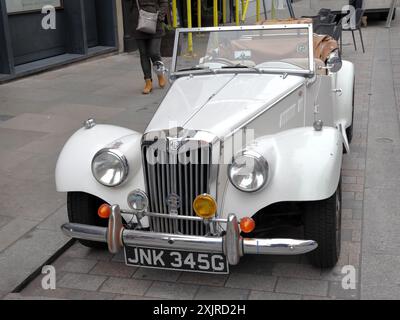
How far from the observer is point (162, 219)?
A: 3.67 metres

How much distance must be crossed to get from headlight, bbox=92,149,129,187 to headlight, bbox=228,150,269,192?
72 centimetres

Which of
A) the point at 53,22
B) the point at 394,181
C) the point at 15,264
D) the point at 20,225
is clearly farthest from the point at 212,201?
the point at 53,22

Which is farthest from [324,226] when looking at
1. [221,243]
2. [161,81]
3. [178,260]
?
[161,81]

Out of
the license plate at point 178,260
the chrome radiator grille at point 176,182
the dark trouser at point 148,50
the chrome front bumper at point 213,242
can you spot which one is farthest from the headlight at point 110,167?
the dark trouser at point 148,50

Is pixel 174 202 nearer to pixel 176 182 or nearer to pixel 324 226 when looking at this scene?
pixel 176 182

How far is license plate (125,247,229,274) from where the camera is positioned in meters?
3.45

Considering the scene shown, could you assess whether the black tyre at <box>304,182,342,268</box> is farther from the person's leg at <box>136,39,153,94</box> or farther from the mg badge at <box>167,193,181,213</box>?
the person's leg at <box>136,39,153,94</box>

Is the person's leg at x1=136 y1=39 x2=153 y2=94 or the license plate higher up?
the person's leg at x1=136 y1=39 x2=153 y2=94

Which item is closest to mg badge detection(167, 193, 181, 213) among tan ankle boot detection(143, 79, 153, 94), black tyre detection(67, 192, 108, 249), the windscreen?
black tyre detection(67, 192, 108, 249)

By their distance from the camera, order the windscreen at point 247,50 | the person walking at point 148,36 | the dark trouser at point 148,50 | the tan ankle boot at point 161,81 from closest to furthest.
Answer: the windscreen at point 247,50, the person walking at point 148,36, the dark trouser at point 148,50, the tan ankle boot at point 161,81

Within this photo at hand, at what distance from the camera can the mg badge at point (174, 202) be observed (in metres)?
3.57

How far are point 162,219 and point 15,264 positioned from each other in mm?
1149

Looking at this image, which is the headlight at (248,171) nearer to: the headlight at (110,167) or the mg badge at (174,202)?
the mg badge at (174,202)

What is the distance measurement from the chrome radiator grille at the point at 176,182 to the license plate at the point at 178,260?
0.21 metres
